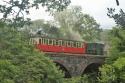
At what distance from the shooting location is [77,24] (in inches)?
3297

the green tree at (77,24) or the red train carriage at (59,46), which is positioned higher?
the green tree at (77,24)

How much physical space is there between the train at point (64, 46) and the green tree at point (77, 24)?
2593cm

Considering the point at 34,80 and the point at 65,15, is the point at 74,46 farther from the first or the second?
the point at 65,15

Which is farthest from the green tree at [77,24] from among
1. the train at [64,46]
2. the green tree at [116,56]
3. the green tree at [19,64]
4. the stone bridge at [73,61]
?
the green tree at [19,64]

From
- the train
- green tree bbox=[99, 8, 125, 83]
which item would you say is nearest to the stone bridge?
the train

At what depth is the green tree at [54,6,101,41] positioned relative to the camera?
77312 mm

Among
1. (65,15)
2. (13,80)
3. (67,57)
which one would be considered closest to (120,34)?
(67,57)

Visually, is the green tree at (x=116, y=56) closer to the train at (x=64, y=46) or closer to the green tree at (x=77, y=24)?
the train at (x=64, y=46)

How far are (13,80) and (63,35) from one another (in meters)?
76.3

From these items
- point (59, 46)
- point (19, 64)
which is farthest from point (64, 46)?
point (19, 64)

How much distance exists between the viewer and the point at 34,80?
14695 millimetres

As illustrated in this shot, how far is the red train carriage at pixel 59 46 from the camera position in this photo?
3575 cm

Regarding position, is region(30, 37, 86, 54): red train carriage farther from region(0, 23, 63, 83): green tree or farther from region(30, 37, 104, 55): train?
region(0, 23, 63, 83): green tree

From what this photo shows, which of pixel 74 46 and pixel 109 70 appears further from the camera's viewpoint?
pixel 74 46
